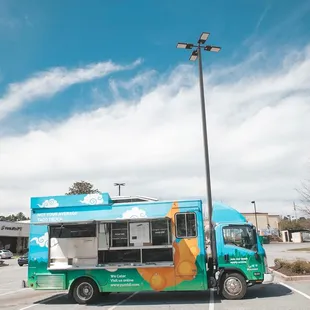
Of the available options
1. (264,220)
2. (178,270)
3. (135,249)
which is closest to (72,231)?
(135,249)

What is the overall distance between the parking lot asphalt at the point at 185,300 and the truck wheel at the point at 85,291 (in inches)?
9.8

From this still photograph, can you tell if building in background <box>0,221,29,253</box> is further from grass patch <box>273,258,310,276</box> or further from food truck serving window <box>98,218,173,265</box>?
food truck serving window <box>98,218,173,265</box>

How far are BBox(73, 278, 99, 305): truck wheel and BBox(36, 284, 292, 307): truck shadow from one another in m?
0.25

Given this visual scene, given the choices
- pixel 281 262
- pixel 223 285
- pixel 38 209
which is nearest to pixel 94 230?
pixel 38 209

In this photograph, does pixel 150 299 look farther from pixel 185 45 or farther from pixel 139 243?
pixel 185 45

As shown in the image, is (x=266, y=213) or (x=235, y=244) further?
(x=266, y=213)

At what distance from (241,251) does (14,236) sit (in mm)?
61554

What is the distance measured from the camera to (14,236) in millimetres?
66625

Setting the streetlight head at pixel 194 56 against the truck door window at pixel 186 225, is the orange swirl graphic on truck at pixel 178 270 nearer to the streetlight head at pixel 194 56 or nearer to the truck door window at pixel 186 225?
the truck door window at pixel 186 225

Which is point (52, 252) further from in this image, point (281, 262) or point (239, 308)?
point (281, 262)

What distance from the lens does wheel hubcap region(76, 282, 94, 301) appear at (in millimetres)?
12180

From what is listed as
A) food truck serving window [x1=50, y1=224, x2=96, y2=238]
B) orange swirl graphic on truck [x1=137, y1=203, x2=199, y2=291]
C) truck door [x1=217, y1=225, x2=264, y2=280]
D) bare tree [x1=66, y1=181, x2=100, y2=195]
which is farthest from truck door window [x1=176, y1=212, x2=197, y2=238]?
bare tree [x1=66, y1=181, x2=100, y2=195]

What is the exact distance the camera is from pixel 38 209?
12.9 metres

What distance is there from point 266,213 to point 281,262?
309ft
